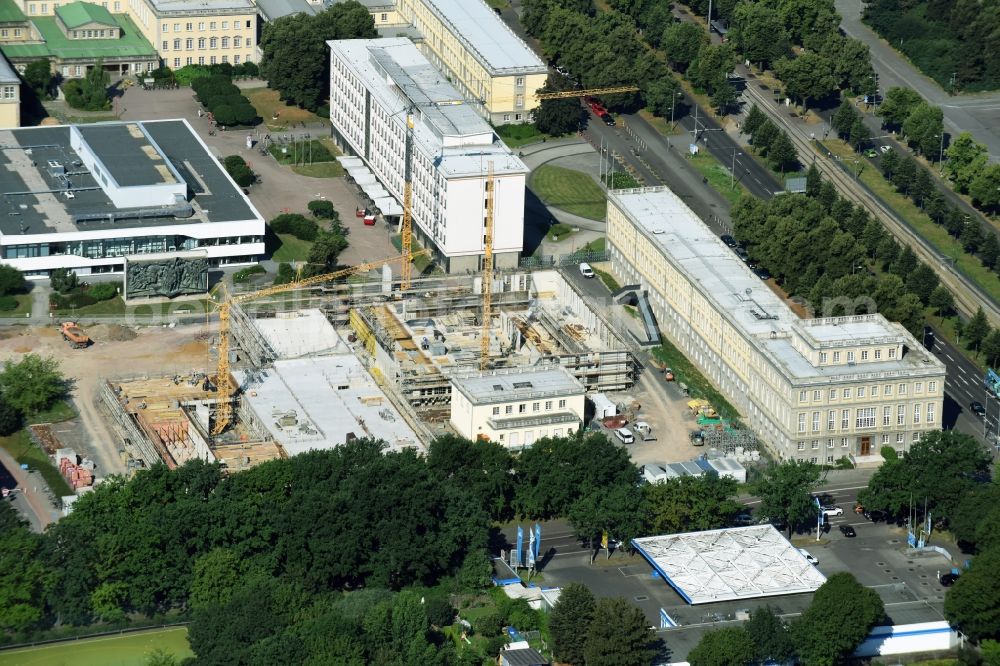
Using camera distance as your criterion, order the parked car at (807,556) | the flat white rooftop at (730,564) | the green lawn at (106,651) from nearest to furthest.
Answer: the green lawn at (106,651), the flat white rooftop at (730,564), the parked car at (807,556)

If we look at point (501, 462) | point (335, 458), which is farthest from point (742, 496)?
point (335, 458)

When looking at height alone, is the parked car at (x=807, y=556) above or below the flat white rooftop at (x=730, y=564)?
below

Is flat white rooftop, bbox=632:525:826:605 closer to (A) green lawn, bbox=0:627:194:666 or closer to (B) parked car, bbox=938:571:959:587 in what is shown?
(B) parked car, bbox=938:571:959:587

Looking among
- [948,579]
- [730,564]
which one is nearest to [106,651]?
[730,564]

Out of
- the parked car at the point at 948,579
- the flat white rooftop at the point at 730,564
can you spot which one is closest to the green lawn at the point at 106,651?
the flat white rooftop at the point at 730,564

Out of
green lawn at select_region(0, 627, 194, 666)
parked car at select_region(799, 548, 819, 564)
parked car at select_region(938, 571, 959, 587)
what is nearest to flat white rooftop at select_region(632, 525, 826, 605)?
parked car at select_region(799, 548, 819, 564)

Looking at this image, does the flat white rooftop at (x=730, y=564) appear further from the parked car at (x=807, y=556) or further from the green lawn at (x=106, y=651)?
the green lawn at (x=106, y=651)

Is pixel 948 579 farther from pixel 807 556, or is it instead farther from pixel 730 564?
pixel 730 564

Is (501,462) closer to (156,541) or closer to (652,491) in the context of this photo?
(652,491)
